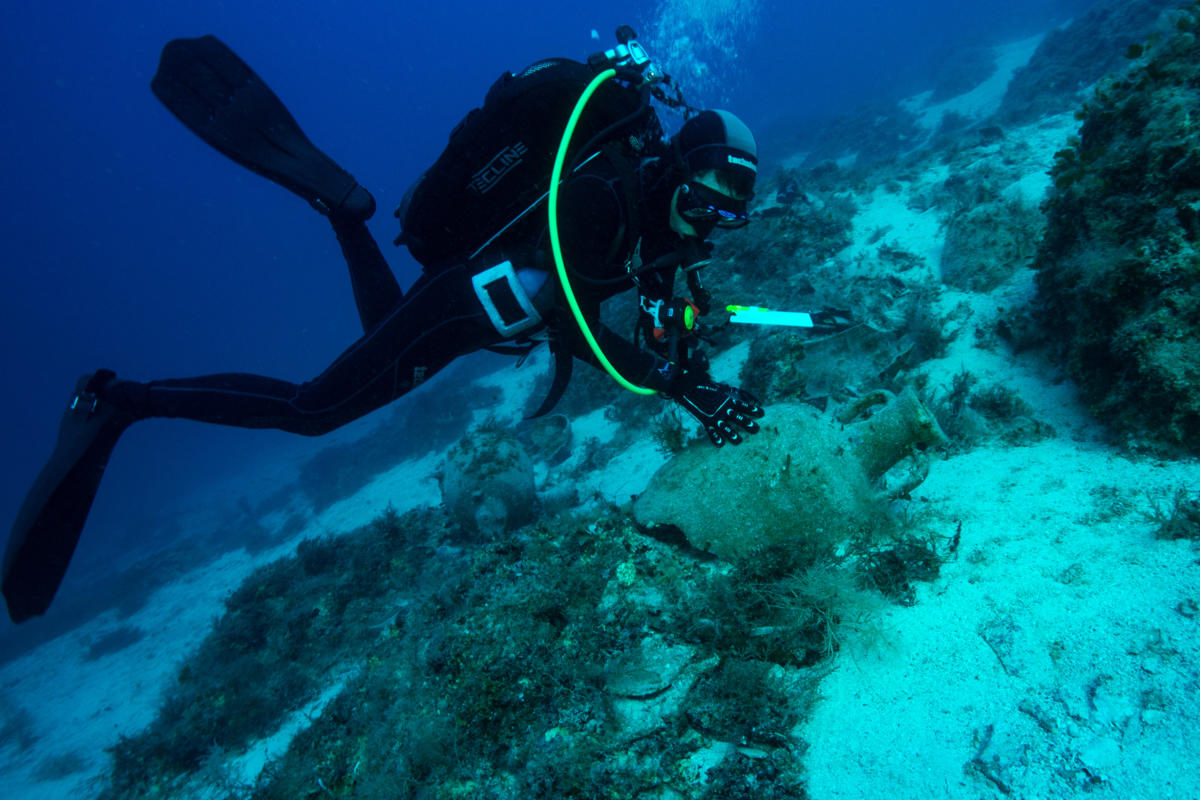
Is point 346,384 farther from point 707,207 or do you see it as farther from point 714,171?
point 714,171

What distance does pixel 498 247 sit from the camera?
136 inches

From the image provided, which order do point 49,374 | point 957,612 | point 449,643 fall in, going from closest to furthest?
point 957,612 < point 449,643 < point 49,374

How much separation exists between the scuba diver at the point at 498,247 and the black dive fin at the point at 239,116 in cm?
1

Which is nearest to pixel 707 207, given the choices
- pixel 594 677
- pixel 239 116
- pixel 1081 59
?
pixel 594 677

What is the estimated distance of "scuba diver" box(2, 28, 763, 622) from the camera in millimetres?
2945

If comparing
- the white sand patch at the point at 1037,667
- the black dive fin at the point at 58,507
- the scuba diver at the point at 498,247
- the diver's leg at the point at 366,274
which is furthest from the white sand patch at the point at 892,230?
the black dive fin at the point at 58,507

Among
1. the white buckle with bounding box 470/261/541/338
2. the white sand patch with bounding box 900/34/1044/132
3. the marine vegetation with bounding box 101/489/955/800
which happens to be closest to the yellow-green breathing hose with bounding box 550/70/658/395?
the white buckle with bounding box 470/261/541/338

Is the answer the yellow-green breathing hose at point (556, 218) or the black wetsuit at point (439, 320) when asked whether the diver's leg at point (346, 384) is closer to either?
the black wetsuit at point (439, 320)

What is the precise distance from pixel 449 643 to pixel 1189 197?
4854 mm

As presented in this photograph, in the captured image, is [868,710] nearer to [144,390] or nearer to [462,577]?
[462,577]

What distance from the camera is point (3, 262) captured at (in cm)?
7562

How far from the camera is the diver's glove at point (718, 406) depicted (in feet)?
10.6

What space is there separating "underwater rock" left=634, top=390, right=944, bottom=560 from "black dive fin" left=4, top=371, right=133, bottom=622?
4.17 metres

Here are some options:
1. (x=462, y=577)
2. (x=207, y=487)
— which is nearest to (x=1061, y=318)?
(x=462, y=577)
